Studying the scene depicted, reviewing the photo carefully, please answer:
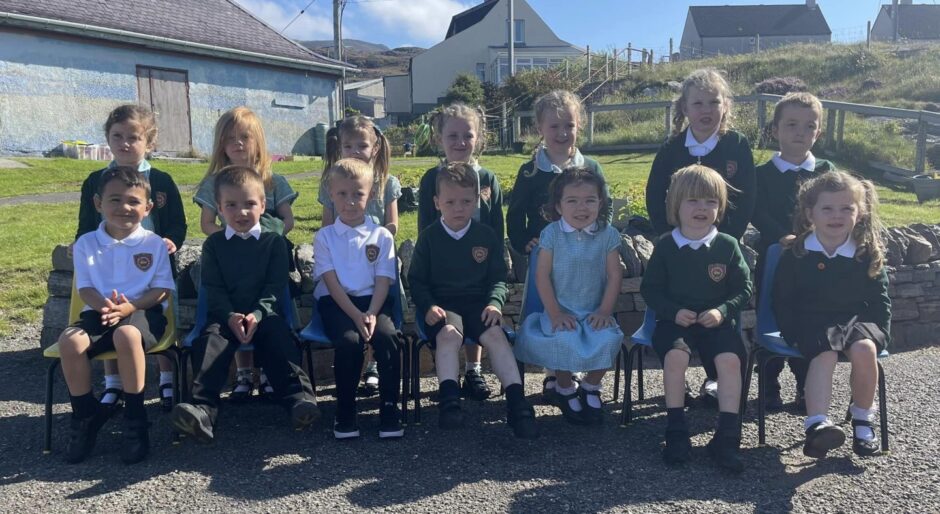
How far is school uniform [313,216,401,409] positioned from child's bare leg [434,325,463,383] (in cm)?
22

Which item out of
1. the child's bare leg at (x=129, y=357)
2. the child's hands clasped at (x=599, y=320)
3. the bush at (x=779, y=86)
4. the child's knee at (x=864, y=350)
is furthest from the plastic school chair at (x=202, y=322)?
the bush at (x=779, y=86)

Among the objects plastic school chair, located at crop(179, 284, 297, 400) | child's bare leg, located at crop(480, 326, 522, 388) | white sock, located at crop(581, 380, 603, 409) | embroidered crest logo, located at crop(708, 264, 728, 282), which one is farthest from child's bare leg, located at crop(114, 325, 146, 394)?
embroidered crest logo, located at crop(708, 264, 728, 282)

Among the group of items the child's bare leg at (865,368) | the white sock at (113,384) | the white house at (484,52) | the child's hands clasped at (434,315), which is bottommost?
Answer: the white sock at (113,384)

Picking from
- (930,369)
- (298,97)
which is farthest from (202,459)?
(298,97)

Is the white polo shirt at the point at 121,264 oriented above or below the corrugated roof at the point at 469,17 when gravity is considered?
below

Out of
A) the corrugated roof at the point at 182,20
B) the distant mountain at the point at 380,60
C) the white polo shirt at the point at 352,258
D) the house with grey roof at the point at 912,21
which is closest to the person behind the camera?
the white polo shirt at the point at 352,258

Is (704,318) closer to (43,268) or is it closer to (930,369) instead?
(930,369)

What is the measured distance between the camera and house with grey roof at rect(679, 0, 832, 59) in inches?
2297

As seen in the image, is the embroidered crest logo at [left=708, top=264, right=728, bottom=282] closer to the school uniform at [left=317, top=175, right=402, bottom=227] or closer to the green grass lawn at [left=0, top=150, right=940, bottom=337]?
the school uniform at [left=317, top=175, right=402, bottom=227]

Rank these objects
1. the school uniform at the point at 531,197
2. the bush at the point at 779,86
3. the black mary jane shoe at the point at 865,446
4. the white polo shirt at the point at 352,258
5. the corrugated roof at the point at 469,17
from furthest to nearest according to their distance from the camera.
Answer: the corrugated roof at the point at 469,17 → the bush at the point at 779,86 → the school uniform at the point at 531,197 → the white polo shirt at the point at 352,258 → the black mary jane shoe at the point at 865,446

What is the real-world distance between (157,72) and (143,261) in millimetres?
15113

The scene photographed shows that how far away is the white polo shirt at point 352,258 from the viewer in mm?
4176

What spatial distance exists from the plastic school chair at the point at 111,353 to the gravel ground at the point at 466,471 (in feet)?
0.50

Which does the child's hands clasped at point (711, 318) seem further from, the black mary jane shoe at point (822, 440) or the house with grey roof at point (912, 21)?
the house with grey roof at point (912, 21)
